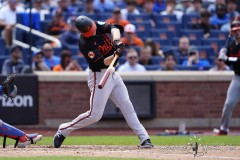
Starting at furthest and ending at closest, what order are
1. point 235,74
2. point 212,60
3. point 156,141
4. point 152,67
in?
1. point 212,60
2. point 152,67
3. point 235,74
4. point 156,141

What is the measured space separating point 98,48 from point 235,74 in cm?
434

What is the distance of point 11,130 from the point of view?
11.1 meters

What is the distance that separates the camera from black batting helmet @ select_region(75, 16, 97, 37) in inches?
426

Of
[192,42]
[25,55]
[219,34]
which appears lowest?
[25,55]

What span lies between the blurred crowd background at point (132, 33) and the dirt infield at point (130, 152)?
5906 mm

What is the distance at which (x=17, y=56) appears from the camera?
1731cm

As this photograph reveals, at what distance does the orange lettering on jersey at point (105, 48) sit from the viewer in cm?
1096

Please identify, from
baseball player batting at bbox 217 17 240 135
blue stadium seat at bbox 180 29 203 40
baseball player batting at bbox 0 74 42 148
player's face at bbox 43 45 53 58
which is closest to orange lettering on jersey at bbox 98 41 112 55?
baseball player batting at bbox 0 74 42 148

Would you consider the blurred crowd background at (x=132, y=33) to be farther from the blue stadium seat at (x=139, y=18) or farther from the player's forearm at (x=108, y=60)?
the player's forearm at (x=108, y=60)

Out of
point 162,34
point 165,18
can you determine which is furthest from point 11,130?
point 165,18

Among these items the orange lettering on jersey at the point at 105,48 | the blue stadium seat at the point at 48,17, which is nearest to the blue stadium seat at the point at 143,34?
the blue stadium seat at the point at 48,17

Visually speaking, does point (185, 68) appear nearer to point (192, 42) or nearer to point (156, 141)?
point (192, 42)

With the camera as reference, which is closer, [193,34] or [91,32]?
[91,32]

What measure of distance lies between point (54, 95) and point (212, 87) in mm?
3380
